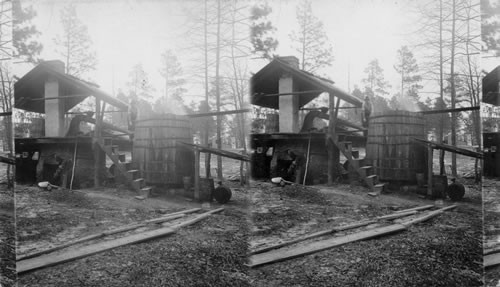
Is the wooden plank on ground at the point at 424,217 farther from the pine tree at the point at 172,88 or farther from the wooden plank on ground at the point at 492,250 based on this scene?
the pine tree at the point at 172,88

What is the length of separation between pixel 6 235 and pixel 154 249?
217 cm

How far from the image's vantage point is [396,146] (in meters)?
2.99

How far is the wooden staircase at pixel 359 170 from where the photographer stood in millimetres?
2867

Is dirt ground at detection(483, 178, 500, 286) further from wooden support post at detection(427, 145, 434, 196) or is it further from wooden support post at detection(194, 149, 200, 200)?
wooden support post at detection(194, 149, 200, 200)

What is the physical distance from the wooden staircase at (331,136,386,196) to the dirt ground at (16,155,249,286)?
3.01 ft

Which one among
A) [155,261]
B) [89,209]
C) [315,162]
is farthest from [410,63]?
[89,209]

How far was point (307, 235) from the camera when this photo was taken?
2.98 metres

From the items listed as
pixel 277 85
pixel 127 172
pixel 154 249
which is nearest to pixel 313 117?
pixel 277 85

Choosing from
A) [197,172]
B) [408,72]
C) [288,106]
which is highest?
[408,72]

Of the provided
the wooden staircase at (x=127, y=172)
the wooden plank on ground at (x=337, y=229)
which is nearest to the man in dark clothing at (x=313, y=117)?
the wooden plank on ground at (x=337, y=229)

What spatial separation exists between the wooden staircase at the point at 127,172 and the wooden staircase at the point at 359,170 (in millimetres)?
1704

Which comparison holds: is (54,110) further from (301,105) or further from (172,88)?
(301,105)

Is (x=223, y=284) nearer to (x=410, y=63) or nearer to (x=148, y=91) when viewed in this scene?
(x=148, y=91)

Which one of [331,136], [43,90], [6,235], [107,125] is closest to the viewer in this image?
[331,136]
